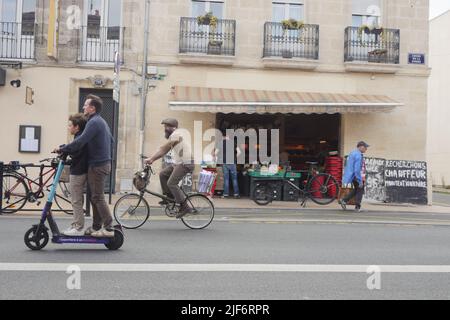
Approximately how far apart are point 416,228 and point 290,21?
8.67 m

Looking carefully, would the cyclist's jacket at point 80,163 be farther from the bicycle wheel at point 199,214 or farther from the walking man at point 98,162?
the bicycle wheel at point 199,214

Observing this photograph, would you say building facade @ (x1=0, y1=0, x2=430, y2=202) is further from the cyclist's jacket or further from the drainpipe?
the cyclist's jacket

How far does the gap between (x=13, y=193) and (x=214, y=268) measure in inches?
239

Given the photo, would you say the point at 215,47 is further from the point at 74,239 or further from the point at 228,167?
the point at 74,239

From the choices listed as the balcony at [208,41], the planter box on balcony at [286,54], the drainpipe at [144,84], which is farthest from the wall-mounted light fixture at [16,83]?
the planter box on balcony at [286,54]

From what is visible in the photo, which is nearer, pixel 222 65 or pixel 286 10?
pixel 222 65

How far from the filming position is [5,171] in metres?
10.8

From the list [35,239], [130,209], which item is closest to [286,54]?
[130,209]

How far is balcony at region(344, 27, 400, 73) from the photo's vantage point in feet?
56.5

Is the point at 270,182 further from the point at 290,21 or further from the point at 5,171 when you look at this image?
the point at 5,171

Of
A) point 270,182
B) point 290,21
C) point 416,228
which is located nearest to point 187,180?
point 270,182

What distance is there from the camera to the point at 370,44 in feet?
57.0

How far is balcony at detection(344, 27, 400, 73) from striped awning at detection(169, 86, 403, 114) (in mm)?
1030

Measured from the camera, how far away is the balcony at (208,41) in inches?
658
